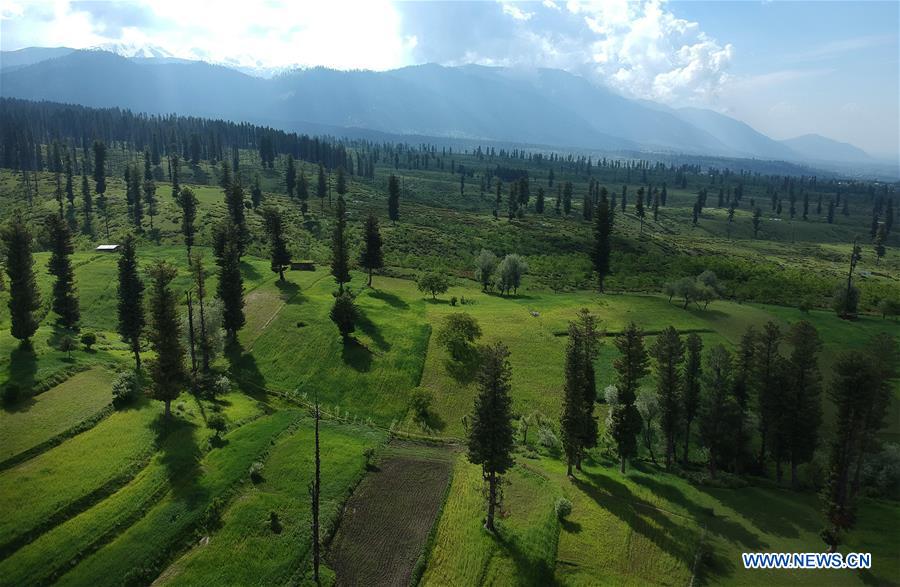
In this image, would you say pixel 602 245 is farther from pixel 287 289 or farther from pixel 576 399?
pixel 576 399

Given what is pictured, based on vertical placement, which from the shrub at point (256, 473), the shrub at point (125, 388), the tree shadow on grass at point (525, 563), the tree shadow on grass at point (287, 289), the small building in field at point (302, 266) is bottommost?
the tree shadow on grass at point (525, 563)

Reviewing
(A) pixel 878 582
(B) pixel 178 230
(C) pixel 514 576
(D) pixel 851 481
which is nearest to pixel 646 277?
(D) pixel 851 481

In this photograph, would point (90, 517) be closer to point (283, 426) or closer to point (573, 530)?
point (283, 426)

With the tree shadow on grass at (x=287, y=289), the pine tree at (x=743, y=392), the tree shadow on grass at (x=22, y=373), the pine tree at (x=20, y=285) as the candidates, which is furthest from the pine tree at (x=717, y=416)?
the pine tree at (x=20, y=285)

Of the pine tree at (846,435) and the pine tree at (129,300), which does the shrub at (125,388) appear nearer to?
the pine tree at (129,300)

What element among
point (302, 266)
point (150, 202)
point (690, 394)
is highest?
point (150, 202)

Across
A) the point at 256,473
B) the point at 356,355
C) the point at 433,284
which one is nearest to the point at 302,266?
the point at 433,284
